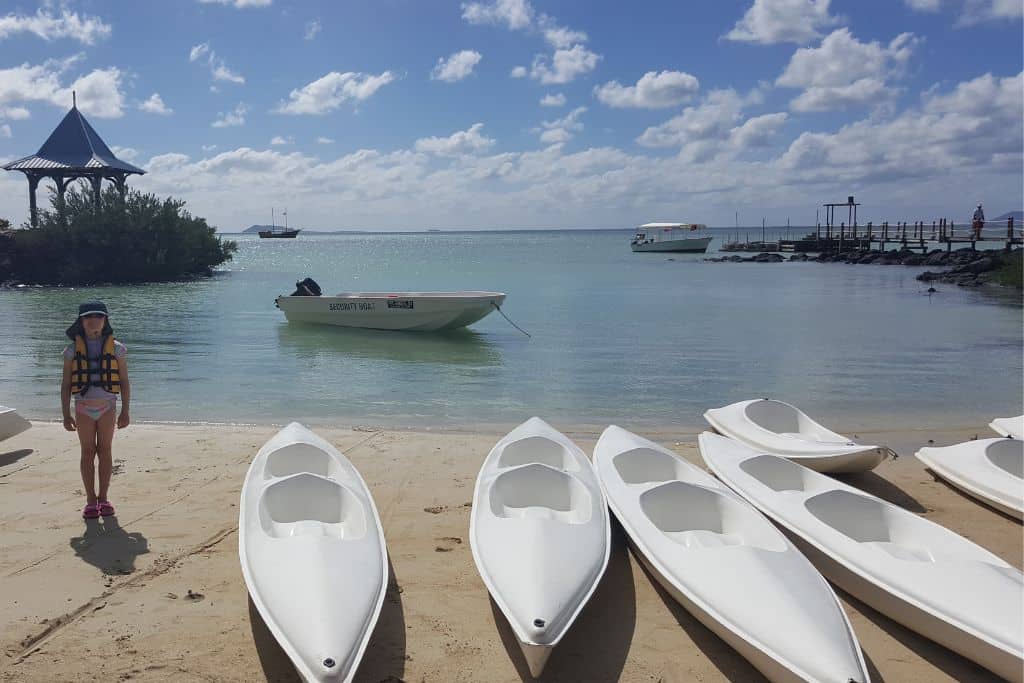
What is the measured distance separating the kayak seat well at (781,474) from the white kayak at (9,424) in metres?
6.84

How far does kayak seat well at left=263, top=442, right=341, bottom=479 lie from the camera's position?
19.9ft

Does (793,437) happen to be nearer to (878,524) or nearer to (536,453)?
(878,524)

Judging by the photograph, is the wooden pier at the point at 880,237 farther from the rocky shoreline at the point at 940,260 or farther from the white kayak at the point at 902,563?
the white kayak at the point at 902,563

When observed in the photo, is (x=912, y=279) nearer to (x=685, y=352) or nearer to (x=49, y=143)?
(x=685, y=352)

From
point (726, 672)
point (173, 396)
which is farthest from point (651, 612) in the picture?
point (173, 396)

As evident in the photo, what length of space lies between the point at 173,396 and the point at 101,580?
7.81 m

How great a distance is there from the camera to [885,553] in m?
4.72

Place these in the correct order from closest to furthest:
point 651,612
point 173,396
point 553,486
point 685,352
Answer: point 651,612 → point 553,486 → point 173,396 → point 685,352

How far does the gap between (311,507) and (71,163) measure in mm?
40943

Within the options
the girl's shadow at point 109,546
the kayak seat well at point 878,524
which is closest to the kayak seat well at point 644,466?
the kayak seat well at point 878,524

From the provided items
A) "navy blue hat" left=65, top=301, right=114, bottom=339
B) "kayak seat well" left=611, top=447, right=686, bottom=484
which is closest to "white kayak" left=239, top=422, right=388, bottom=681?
"navy blue hat" left=65, top=301, right=114, bottom=339

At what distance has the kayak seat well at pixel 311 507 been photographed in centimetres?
504

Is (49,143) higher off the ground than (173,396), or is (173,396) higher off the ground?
(49,143)

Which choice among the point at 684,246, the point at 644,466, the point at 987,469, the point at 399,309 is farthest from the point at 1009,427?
the point at 684,246
